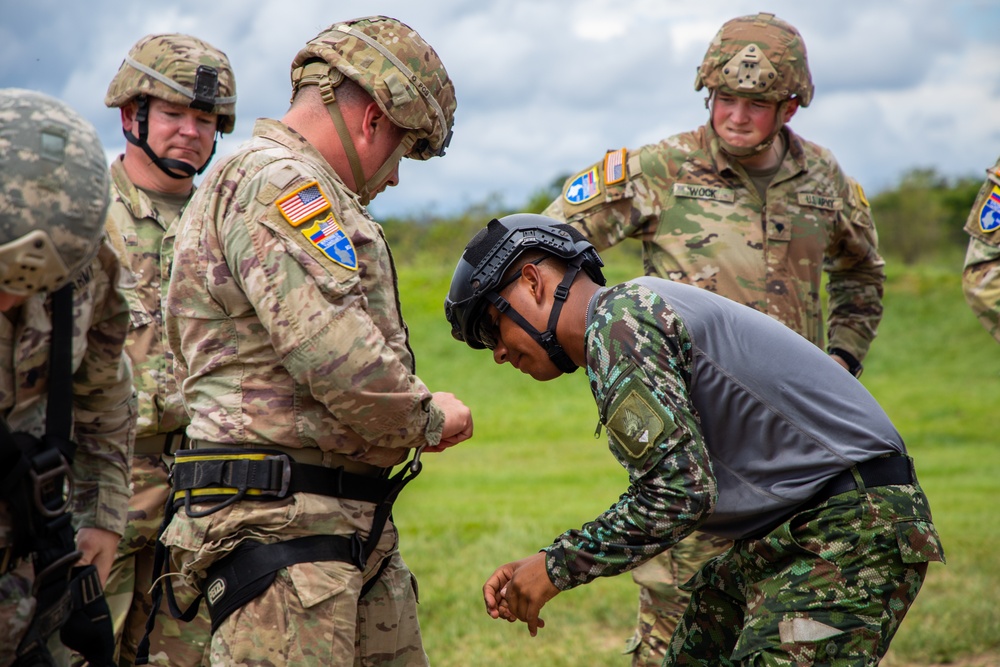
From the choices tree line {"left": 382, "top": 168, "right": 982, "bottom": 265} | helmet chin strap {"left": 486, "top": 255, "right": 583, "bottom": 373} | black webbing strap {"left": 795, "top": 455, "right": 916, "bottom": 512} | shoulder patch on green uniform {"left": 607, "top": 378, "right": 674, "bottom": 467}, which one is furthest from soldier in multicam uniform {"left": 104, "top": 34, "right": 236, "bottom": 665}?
tree line {"left": 382, "top": 168, "right": 982, "bottom": 265}

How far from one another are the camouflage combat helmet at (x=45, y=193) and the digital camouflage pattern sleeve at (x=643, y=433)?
4.16 ft

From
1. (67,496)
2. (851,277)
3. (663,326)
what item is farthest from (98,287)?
(851,277)

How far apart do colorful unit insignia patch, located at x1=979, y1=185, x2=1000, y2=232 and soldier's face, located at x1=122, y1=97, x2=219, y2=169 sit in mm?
3479

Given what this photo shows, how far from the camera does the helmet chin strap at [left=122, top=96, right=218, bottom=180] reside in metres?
4.76

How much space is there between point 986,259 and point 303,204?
3261 millimetres

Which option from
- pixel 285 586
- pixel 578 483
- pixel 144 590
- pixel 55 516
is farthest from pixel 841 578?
pixel 578 483

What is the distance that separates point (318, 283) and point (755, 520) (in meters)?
1.36

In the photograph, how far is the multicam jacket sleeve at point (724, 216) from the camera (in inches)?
194

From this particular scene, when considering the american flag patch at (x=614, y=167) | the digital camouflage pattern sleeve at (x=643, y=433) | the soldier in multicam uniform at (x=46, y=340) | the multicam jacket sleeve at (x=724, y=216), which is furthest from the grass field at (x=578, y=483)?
the soldier in multicam uniform at (x=46, y=340)

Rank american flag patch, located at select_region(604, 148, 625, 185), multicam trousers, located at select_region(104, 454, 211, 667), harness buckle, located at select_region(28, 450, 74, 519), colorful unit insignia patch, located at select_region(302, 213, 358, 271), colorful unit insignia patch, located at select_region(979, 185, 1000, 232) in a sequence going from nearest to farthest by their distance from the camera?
1. harness buckle, located at select_region(28, 450, 74, 519)
2. colorful unit insignia patch, located at select_region(302, 213, 358, 271)
3. multicam trousers, located at select_region(104, 454, 211, 667)
4. colorful unit insignia patch, located at select_region(979, 185, 1000, 232)
5. american flag patch, located at select_region(604, 148, 625, 185)

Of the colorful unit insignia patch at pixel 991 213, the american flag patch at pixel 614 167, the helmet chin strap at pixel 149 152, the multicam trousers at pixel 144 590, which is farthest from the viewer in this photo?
the american flag patch at pixel 614 167

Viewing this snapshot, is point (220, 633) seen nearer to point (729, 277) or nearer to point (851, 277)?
point (729, 277)

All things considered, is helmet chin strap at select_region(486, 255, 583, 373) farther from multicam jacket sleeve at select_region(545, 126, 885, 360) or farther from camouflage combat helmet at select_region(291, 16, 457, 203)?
multicam jacket sleeve at select_region(545, 126, 885, 360)

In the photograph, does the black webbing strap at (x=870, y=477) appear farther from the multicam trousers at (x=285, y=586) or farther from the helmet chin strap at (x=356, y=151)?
the helmet chin strap at (x=356, y=151)
